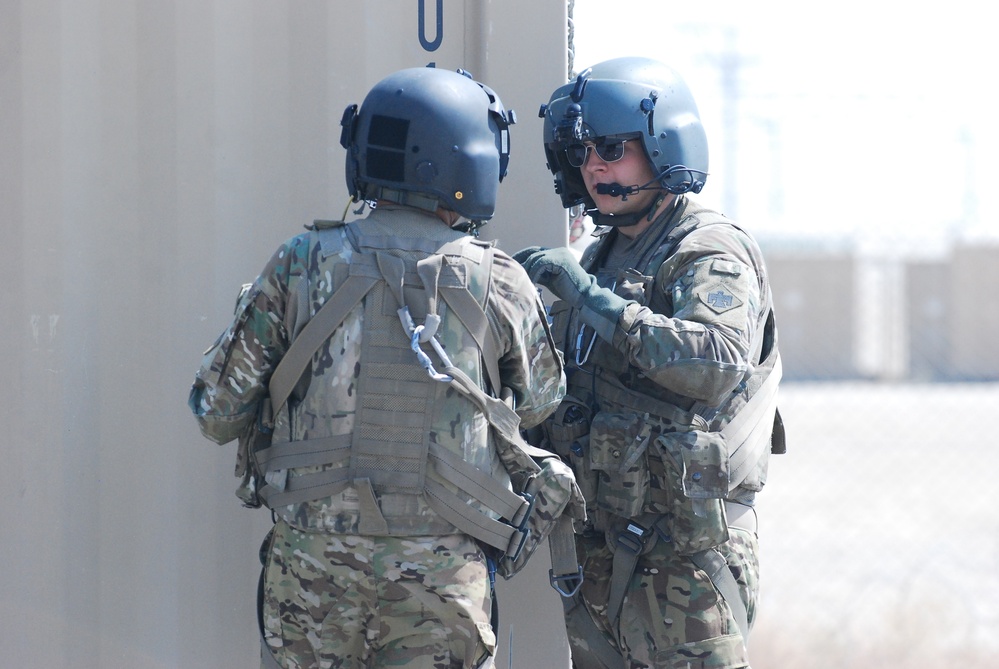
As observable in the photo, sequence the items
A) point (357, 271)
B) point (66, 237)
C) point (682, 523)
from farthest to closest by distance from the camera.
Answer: point (66, 237)
point (682, 523)
point (357, 271)

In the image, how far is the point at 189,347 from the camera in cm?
319

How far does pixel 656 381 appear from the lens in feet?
8.67

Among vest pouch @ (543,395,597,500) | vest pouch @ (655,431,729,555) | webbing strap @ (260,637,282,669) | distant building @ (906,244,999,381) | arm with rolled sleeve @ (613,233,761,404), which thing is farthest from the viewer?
distant building @ (906,244,999,381)

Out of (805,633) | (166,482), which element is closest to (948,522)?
(805,633)

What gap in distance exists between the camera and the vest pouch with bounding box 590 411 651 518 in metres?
2.73

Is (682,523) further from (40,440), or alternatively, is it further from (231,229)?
(40,440)

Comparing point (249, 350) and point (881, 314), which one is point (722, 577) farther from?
point (881, 314)

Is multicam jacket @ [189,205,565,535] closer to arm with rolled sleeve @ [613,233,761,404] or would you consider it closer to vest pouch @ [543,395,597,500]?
arm with rolled sleeve @ [613,233,761,404]

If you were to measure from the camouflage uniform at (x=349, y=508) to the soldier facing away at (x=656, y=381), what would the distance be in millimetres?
445

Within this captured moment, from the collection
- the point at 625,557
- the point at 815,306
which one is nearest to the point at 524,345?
the point at 625,557

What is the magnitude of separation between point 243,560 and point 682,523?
4.32 ft

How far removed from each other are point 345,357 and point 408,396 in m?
0.15

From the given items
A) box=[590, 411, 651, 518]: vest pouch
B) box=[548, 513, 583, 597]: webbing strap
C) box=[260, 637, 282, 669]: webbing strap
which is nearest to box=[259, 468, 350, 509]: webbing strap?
box=[260, 637, 282, 669]: webbing strap

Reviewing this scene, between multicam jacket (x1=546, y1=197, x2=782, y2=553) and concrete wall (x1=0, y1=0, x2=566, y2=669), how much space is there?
711 mm
